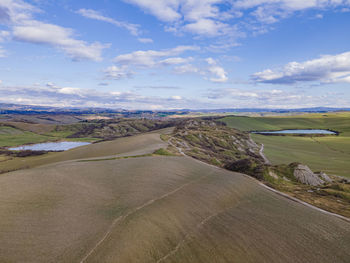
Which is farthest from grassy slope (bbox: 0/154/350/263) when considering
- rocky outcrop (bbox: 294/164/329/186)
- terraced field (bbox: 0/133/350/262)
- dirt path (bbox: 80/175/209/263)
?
rocky outcrop (bbox: 294/164/329/186)

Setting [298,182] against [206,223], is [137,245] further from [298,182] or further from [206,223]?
[298,182]

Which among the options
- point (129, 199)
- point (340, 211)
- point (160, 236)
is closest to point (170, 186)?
point (129, 199)

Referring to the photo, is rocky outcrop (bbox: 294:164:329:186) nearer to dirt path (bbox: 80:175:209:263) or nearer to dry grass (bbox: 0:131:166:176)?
dirt path (bbox: 80:175:209:263)

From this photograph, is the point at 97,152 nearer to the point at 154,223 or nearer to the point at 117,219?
the point at 117,219

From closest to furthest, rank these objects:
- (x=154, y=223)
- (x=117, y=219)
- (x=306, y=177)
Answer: (x=154, y=223) < (x=117, y=219) < (x=306, y=177)

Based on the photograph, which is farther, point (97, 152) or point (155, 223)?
point (97, 152)

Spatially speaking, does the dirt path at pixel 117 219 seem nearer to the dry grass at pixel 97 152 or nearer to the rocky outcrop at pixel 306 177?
the rocky outcrop at pixel 306 177

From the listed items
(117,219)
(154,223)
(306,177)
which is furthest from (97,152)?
(306,177)

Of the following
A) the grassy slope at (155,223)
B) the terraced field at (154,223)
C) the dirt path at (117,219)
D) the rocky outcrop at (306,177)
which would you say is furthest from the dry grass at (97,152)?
the rocky outcrop at (306,177)
